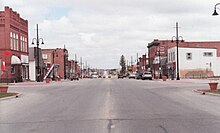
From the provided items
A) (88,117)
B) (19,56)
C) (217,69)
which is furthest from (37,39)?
(88,117)

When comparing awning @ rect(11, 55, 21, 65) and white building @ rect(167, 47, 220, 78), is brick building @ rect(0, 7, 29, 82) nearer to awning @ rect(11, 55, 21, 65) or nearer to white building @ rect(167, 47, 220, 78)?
awning @ rect(11, 55, 21, 65)

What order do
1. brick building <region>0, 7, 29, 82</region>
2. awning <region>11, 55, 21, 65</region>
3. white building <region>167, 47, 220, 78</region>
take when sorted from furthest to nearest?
1. white building <region>167, 47, 220, 78</region>
2. awning <region>11, 55, 21, 65</region>
3. brick building <region>0, 7, 29, 82</region>

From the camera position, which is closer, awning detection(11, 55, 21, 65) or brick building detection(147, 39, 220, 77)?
awning detection(11, 55, 21, 65)

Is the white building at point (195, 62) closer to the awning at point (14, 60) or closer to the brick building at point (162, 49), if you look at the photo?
the brick building at point (162, 49)

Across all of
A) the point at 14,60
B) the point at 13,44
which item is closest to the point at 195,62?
the point at 13,44

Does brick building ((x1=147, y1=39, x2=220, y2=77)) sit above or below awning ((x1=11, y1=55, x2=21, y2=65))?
above

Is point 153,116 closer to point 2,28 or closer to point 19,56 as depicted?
point 2,28

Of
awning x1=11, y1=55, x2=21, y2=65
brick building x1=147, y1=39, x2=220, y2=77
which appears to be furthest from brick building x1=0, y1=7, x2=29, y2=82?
brick building x1=147, y1=39, x2=220, y2=77

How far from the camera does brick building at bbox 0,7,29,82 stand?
64250mm

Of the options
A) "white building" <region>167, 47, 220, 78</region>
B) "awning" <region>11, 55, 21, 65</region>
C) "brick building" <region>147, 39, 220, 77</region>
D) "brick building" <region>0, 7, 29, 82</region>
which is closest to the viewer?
"brick building" <region>0, 7, 29, 82</region>

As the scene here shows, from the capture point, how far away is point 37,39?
6781cm

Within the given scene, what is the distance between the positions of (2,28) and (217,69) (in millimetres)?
54427

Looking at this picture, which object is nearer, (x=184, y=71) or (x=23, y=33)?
(x=23, y=33)

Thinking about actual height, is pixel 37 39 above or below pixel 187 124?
above
